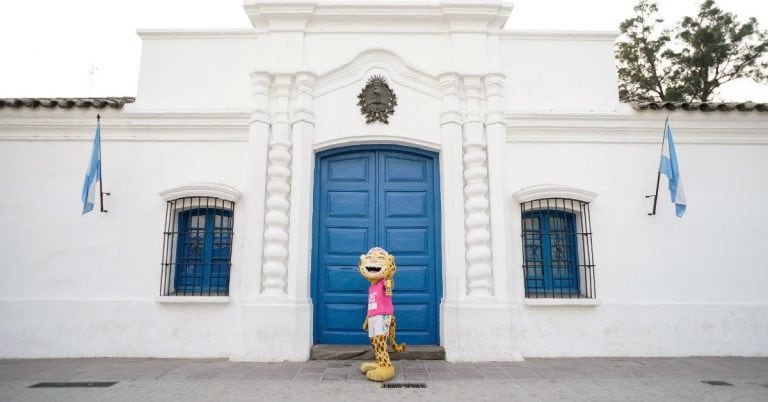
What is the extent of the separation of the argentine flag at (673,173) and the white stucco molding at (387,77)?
134 inches

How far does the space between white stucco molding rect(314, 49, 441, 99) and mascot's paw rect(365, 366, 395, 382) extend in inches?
160

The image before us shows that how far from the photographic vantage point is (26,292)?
21.7ft

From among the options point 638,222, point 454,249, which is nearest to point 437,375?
point 454,249

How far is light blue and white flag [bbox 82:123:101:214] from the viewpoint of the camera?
6344 mm

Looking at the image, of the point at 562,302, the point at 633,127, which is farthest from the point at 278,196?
the point at 633,127

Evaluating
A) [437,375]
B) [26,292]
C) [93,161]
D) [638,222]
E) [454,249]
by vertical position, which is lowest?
[437,375]

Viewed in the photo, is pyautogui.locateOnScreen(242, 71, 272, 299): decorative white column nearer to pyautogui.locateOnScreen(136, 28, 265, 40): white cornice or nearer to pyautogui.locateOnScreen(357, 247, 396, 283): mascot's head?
pyautogui.locateOnScreen(136, 28, 265, 40): white cornice

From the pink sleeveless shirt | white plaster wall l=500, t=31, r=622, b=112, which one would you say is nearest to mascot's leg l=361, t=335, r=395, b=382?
the pink sleeveless shirt

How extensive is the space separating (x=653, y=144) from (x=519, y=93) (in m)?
2.24

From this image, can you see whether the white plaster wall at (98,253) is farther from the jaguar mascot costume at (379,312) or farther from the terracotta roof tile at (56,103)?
the jaguar mascot costume at (379,312)

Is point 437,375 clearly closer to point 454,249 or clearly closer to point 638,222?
point 454,249

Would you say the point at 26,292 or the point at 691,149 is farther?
the point at 691,149

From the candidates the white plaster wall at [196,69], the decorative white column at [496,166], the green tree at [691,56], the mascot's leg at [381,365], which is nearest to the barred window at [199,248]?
the white plaster wall at [196,69]

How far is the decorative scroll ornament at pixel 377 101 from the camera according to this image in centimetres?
677
